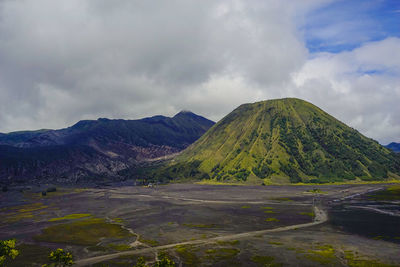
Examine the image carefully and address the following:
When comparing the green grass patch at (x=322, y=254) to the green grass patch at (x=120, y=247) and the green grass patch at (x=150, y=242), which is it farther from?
the green grass patch at (x=120, y=247)

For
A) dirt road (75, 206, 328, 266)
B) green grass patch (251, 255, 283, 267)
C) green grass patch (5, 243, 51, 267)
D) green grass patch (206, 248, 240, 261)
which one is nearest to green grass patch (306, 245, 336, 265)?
green grass patch (251, 255, 283, 267)

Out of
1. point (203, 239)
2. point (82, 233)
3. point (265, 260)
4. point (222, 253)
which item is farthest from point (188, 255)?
point (82, 233)

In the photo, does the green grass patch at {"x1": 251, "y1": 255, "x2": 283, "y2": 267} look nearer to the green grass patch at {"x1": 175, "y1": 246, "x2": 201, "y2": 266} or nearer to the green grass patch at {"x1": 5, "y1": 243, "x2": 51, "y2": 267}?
the green grass patch at {"x1": 175, "y1": 246, "x2": 201, "y2": 266}

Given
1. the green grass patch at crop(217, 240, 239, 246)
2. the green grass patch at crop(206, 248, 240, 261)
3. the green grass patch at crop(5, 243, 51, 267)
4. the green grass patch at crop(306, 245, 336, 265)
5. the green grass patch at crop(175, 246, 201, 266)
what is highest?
the green grass patch at crop(306, 245, 336, 265)

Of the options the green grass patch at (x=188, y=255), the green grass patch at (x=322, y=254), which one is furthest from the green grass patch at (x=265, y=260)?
the green grass patch at (x=188, y=255)

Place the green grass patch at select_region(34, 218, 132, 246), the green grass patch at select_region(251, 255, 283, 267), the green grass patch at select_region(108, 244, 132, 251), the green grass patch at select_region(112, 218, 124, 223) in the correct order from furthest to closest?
the green grass patch at select_region(112, 218, 124, 223) < the green grass patch at select_region(34, 218, 132, 246) < the green grass patch at select_region(108, 244, 132, 251) < the green grass patch at select_region(251, 255, 283, 267)

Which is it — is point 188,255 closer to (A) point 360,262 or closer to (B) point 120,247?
(B) point 120,247
